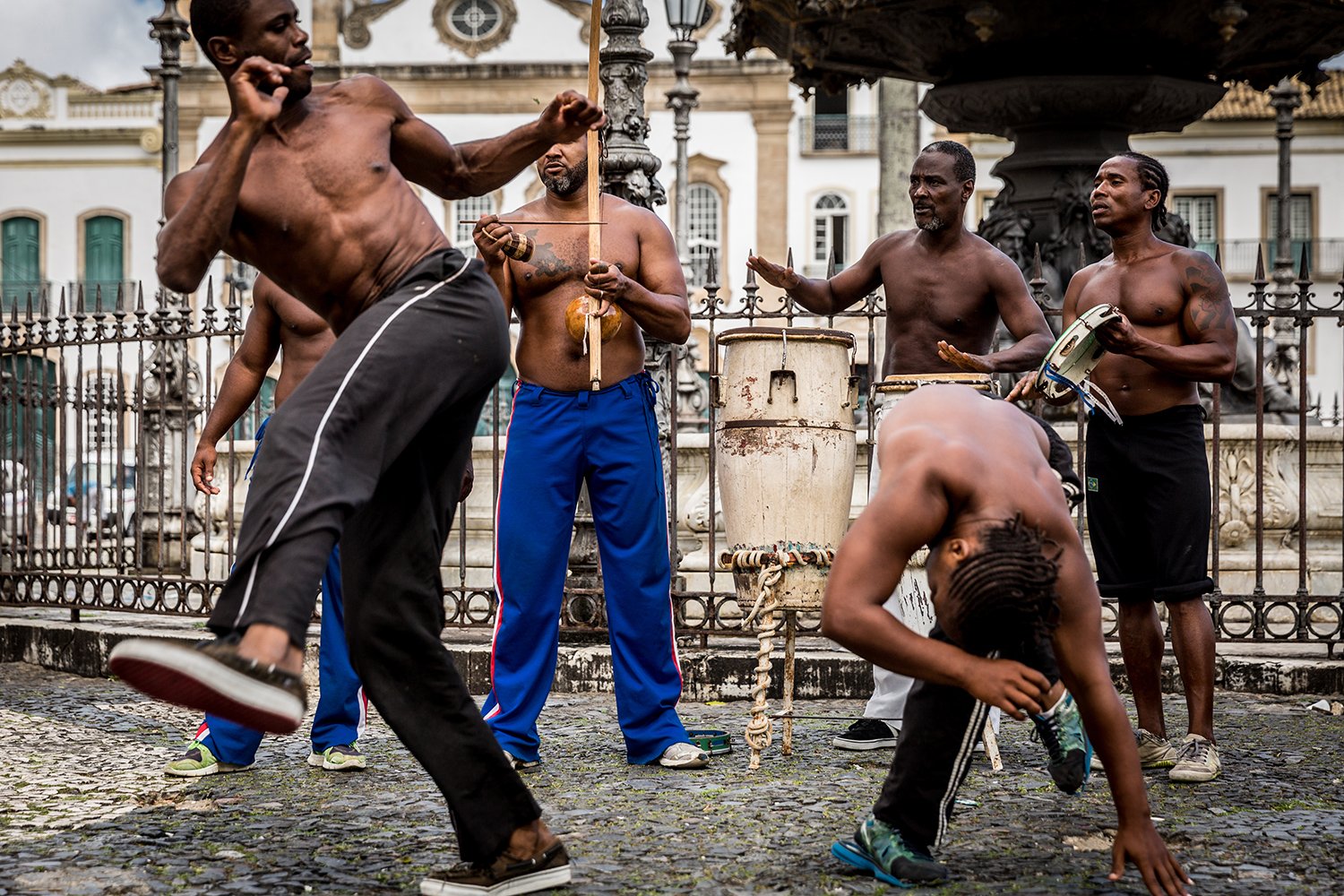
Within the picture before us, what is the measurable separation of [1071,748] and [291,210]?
231 centimetres

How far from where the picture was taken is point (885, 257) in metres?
6.37

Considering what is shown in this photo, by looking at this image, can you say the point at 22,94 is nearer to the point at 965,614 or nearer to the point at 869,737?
the point at 869,737

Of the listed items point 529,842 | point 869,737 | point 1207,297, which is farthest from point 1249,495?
point 529,842

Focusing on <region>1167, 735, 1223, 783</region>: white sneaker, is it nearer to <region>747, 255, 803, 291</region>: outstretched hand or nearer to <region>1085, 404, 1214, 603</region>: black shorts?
<region>1085, 404, 1214, 603</region>: black shorts

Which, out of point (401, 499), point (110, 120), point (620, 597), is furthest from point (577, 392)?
point (110, 120)

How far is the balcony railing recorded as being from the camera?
4431 centimetres

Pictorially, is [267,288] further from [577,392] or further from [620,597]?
[620,597]

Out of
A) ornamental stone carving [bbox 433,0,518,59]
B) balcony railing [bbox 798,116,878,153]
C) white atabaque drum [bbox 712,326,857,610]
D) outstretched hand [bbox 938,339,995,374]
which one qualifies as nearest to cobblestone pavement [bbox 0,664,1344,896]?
white atabaque drum [bbox 712,326,857,610]

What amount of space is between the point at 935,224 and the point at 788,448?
1095mm

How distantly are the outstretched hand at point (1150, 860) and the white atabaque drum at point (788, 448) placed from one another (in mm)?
1861

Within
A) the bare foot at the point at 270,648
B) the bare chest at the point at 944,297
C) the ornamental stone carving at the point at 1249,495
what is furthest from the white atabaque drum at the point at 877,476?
the ornamental stone carving at the point at 1249,495

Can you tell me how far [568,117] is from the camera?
14.7 feet

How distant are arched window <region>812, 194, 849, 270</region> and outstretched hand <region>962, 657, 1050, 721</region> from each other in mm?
40508

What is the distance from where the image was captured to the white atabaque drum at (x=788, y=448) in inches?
223
